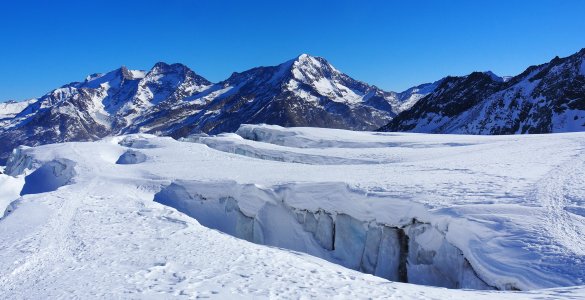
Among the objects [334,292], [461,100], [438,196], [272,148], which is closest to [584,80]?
[461,100]

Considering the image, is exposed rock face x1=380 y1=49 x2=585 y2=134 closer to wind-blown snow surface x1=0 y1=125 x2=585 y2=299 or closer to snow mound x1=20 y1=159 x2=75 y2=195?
wind-blown snow surface x1=0 y1=125 x2=585 y2=299

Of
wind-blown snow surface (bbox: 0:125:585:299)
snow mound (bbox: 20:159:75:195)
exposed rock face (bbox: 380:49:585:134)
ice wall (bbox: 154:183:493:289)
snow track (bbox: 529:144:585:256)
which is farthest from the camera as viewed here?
exposed rock face (bbox: 380:49:585:134)

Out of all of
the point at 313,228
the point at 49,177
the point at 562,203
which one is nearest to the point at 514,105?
the point at 313,228

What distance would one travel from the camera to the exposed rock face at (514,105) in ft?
264

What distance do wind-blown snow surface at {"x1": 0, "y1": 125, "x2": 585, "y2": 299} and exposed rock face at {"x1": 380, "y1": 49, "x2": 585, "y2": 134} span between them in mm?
58349

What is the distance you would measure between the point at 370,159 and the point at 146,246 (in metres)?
20.3

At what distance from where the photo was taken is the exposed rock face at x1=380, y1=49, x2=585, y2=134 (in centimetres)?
8039

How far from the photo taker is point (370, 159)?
31.5 metres

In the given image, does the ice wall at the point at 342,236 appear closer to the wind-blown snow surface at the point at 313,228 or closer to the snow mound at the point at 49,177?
the wind-blown snow surface at the point at 313,228

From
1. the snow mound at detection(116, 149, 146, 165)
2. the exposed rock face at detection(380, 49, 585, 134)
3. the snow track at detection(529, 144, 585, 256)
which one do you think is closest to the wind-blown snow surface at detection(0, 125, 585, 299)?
the snow track at detection(529, 144, 585, 256)

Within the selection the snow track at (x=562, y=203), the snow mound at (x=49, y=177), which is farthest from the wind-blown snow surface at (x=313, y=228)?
the snow mound at (x=49, y=177)

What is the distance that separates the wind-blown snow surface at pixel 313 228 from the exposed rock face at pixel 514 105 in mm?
58349

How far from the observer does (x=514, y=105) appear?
306 feet

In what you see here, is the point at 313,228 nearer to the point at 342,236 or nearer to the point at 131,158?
the point at 342,236
